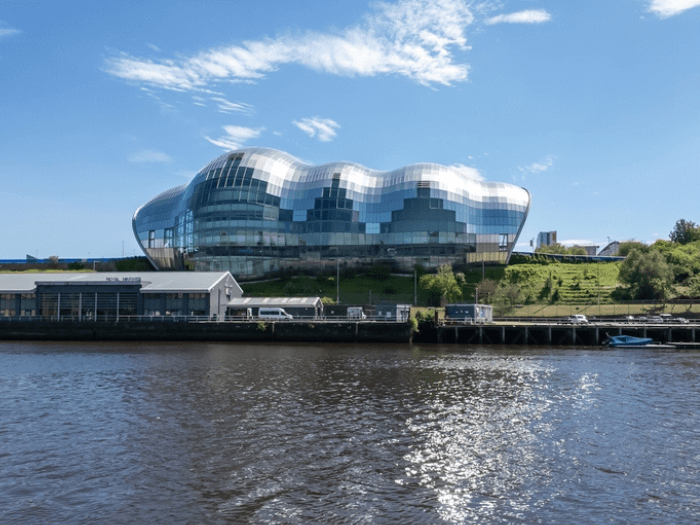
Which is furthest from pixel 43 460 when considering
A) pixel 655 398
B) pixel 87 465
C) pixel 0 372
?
pixel 655 398

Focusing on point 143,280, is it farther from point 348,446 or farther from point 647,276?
point 647,276

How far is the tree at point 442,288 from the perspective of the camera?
108688 mm

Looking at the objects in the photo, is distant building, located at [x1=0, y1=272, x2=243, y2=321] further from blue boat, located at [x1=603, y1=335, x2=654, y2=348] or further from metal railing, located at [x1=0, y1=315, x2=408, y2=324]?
blue boat, located at [x1=603, y1=335, x2=654, y2=348]

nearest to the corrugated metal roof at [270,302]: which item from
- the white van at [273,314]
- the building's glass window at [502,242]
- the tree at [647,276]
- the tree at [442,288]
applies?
→ the white van at [273,314]

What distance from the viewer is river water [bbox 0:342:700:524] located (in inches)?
703

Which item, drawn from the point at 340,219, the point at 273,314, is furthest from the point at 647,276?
the point at 273,314

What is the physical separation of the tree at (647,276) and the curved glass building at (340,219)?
98.4 ft

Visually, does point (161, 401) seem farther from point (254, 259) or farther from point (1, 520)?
point (254, 259)

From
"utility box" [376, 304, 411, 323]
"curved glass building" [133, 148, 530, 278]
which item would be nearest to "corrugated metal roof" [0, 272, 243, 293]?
"utility box" [376, 304, 411, 323]

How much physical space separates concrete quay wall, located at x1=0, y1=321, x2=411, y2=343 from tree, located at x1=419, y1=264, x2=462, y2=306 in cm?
3690

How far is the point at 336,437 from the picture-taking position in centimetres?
2553

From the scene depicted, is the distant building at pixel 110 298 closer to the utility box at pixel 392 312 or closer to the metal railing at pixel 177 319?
the metal railing at pixel 177 319

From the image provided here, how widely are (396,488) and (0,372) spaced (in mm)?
39070

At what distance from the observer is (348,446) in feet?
79.3
